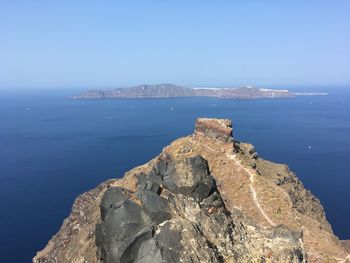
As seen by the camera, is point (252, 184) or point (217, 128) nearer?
point (252, 184)

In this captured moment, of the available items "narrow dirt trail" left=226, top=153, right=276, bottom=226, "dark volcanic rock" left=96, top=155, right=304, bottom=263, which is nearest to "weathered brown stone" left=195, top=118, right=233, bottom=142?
"narrow dirt trail" left=226, top=153, right=276, bottom=226

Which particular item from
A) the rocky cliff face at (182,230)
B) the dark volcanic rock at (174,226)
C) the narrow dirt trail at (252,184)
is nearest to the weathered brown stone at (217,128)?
the narrow dirt trail at (252,184)

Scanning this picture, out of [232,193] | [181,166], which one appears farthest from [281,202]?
[181,166]

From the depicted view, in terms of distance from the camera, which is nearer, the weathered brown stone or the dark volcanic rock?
the dark volcanic rock

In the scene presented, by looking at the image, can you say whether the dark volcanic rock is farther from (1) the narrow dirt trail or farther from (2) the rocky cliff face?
(1) the narrow dirt trail

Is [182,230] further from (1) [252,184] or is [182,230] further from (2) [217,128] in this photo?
(2) [217,128]

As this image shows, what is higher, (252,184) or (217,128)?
(217,128)

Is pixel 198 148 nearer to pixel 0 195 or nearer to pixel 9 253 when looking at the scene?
pixel 9 253

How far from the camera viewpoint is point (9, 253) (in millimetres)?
88938

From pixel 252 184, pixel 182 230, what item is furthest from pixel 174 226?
pixel 252 184

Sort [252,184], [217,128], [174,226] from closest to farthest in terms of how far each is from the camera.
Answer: [174,226] < [252,184] < [217,128]

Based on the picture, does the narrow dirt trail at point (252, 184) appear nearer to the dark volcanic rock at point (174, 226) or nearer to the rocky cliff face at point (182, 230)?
the rocky cliff face at point (182, 230)

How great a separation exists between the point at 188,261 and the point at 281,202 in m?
36.0

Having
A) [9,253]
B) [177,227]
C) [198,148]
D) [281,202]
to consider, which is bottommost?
[9,253]
